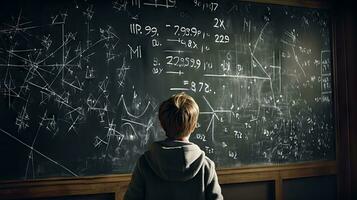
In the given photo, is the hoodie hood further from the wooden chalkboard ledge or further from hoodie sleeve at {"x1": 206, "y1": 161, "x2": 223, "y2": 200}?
the wooden chalkboard ledge

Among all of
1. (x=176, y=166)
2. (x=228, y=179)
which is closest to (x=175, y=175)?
(x=176, y=166)

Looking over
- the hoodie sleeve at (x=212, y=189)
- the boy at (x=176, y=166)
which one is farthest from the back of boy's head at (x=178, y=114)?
the hoodie sleeve at (x=212, y=189)

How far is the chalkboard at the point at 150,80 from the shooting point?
3088mm

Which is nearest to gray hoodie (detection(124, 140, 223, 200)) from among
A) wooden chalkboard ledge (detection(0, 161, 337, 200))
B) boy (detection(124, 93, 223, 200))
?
boy (detection(124, 93, 223, 200))

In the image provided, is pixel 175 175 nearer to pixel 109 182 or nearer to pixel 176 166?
pixel 176 166

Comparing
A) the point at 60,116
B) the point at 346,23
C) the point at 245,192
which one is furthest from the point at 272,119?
the point at 60,116

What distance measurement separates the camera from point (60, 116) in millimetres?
3168

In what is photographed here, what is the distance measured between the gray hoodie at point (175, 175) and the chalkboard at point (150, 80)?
1332 mm

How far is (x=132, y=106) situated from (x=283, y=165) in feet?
5.09

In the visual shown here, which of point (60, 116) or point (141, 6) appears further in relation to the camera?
point (141, 6)

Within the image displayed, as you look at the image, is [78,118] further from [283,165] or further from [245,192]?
[283,165]

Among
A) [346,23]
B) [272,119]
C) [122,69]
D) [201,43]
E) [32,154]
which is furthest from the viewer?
[346,23]

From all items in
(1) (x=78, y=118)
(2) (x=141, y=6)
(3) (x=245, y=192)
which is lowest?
(3) (x=245, y=192)

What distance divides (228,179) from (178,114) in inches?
74.3
